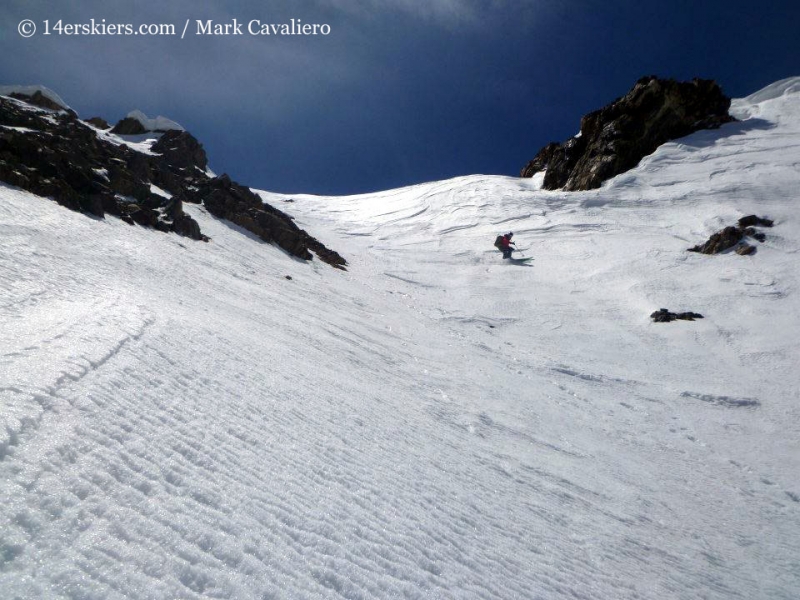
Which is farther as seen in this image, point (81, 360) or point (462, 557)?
point (81, 360)

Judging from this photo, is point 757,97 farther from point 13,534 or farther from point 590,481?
Result: point 13,534

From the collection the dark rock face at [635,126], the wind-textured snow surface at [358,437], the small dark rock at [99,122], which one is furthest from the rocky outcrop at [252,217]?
the dark rock face at [635,126]

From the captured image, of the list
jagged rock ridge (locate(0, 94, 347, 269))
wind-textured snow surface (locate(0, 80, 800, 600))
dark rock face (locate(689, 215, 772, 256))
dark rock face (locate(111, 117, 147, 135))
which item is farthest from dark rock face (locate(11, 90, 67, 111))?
dark rock face (locate(689, 215, 772, 256))

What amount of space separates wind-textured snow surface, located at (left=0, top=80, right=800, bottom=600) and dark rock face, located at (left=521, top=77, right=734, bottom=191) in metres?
27.2

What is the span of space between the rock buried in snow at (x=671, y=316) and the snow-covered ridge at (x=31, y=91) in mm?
36685

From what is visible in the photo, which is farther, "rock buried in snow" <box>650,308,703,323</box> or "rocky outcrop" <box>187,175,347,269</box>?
"rocky outcrop" <box>187,175,347,269</box>

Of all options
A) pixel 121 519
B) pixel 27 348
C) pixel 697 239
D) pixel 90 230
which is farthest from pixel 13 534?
pixel 697 239

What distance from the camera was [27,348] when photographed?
4125mm

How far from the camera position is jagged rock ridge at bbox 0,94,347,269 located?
48.4ft

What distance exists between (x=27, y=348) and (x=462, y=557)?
4.13m

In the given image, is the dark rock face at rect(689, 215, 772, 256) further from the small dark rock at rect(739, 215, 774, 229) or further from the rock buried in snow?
the rock buried in snow

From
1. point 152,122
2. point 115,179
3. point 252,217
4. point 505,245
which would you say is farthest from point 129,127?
point 505,245

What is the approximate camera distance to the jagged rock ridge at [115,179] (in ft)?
48.4

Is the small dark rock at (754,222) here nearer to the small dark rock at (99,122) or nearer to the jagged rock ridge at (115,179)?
the jagged rock ridge at (115,179)
